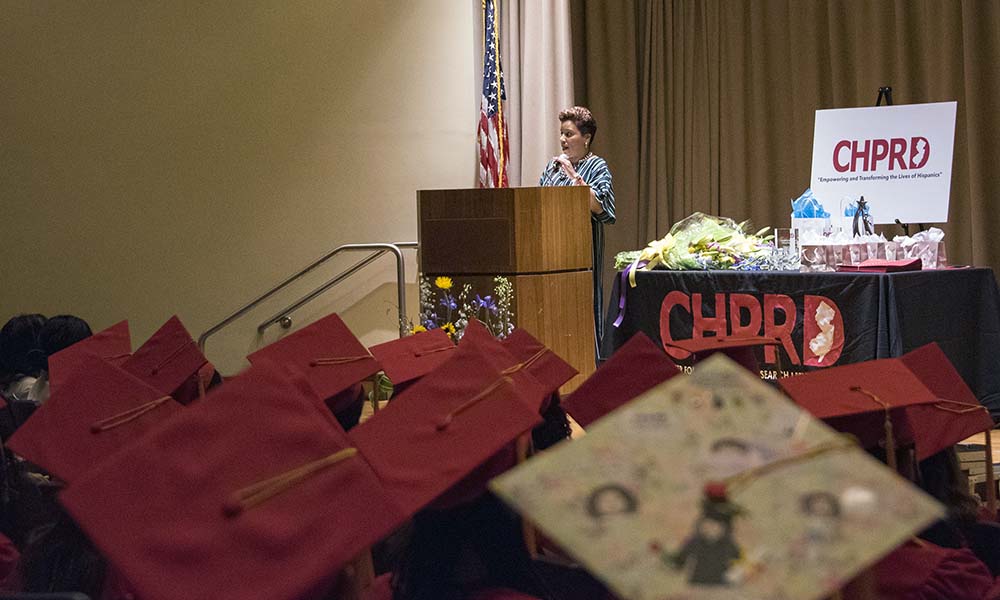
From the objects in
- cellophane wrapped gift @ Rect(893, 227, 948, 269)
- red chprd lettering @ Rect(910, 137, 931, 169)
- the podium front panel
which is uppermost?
red chprd lettering @ Rect(910, 137, 931, 169)

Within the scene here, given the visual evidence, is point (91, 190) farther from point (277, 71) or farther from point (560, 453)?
point (560, 453)

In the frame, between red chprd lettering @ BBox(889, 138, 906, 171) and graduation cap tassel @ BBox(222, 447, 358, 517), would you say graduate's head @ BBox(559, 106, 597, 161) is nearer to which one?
red chprd lettering @ BBox(889, 138, 906, 171)

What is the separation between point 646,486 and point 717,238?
184 inches

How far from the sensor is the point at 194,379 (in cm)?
286

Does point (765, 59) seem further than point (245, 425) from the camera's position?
Yes

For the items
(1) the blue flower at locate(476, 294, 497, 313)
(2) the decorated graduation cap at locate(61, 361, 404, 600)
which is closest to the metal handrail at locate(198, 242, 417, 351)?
(1) the blue flower at locate(476, 294, 497, 313)

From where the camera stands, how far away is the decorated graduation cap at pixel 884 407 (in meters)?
1.97

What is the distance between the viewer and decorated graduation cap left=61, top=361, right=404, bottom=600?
120cm

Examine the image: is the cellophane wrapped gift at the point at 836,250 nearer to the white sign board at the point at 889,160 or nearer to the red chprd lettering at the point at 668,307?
the white sign board at the point at 889,160

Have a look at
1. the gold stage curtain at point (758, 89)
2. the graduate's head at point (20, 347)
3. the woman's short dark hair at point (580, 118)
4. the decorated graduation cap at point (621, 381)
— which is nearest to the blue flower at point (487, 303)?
the woman's short dark hair at point (580, 118)

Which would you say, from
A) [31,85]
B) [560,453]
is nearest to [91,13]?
[31,85]

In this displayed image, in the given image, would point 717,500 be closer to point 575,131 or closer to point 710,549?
point 710,549

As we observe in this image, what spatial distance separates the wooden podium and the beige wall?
1642 millimetres

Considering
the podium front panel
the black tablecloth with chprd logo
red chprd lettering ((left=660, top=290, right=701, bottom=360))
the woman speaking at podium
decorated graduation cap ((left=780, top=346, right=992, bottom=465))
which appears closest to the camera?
decorated graduation cap ((left=780, top=346, right=992, bottom=465))
